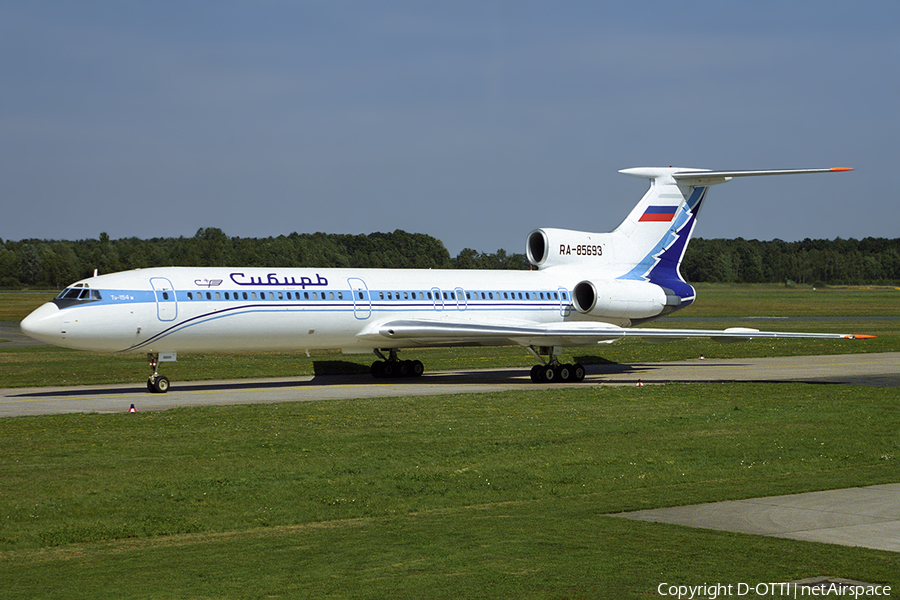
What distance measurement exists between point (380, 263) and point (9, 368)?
178 ft

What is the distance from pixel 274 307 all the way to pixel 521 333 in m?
7.93

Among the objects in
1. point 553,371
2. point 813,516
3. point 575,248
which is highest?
point 575,248

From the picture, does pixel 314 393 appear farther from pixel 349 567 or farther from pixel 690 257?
pixel 690 257

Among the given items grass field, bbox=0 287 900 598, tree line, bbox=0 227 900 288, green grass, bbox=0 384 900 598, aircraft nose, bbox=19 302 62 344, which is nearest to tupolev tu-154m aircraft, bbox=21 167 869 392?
aircraft nose, bbox=19 302 62 344

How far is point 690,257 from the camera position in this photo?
174750mm

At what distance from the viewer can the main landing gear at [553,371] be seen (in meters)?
31.6

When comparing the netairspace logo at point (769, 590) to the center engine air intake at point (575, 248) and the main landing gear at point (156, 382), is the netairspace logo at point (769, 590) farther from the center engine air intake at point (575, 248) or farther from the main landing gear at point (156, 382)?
the center engine air intake at point (575, 248)

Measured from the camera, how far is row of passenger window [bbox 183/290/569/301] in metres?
27.7

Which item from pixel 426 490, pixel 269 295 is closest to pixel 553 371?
pixel 269 295

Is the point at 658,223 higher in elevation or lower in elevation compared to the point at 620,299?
higher

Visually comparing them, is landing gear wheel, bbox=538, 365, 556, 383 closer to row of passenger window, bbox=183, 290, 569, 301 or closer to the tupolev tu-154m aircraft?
the tupolev tu-154m aircraft

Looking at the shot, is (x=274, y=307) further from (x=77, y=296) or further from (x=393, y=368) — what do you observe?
(x=393, y=368)

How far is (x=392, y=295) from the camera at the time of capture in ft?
103

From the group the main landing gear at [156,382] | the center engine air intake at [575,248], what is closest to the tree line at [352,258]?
the center engine air intake at [575,248]
